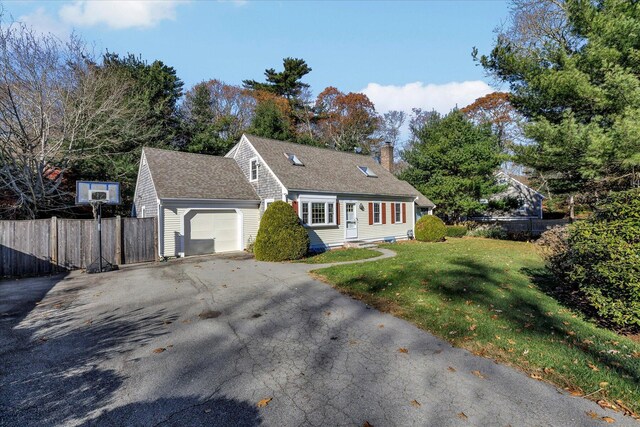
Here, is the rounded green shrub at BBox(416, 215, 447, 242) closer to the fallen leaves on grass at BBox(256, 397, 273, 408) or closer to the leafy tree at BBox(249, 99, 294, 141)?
the leafy tree at BBox(249, 99, 294, 141)

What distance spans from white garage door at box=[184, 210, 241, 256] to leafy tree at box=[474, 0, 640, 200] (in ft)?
45.6

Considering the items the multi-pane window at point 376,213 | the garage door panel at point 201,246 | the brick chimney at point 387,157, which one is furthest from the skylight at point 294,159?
the brick chimney at point 387,157

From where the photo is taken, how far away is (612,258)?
516 centimetres

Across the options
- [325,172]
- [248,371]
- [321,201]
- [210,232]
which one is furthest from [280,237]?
[248,371]

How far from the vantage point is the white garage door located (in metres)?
14.8

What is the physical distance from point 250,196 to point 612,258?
14.4 m

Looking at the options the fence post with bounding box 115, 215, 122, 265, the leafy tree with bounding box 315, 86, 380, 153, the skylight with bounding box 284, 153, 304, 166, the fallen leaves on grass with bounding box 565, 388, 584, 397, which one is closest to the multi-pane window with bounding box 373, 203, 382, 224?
the skylight with bounding box 284, 153, 304, 166

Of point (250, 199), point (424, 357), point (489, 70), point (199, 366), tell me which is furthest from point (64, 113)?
point (489, 70)

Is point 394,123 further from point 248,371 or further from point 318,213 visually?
point 248,371

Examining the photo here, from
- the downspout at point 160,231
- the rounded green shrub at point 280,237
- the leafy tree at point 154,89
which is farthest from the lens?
the leafy tree at point 154,89

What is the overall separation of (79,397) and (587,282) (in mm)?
7800

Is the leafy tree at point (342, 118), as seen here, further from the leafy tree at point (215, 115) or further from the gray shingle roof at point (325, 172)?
the gray shingle roof at point (325, 172)

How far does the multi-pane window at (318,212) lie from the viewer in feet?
52.5

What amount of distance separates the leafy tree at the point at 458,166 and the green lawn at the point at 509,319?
1399cm
